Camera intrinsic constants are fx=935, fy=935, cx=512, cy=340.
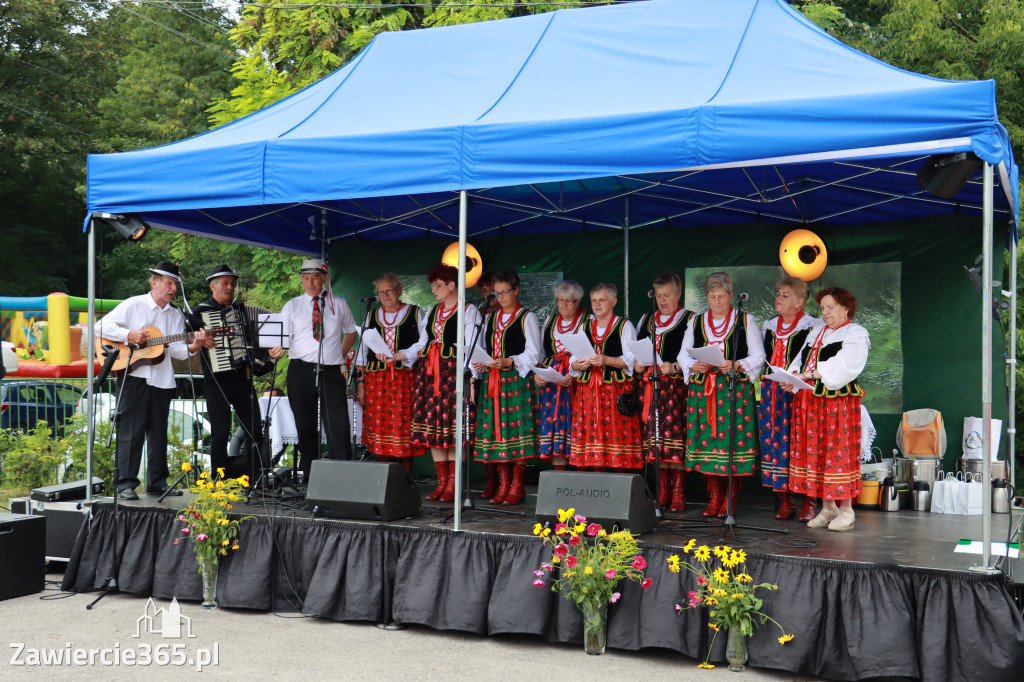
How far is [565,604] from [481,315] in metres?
2.18

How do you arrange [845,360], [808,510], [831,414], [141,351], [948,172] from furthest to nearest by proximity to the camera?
[141,351], [808,510], [831,414], [845,360], [948,172]

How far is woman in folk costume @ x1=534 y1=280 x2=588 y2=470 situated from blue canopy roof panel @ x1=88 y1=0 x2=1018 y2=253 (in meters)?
0.76

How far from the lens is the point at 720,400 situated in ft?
18.2

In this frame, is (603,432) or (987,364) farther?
(603,432)

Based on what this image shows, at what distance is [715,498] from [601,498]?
4.14 ft

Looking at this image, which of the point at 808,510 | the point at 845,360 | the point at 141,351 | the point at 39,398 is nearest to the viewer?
the point at 845,360

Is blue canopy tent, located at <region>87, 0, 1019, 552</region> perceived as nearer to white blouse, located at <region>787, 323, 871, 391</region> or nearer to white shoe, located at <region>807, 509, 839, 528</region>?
white blouse, located at <region>787, 323, 871, 391</region>

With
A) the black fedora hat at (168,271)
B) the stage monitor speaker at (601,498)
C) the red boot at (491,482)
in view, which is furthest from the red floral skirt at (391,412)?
the stage monitor speaker at (601,498)

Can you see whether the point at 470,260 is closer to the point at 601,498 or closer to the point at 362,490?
the point at 362,490

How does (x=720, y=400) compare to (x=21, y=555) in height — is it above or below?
above

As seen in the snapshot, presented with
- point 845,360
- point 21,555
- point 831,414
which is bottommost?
point 21,555

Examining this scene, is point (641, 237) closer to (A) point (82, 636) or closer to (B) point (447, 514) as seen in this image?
(B) point (447, 514)

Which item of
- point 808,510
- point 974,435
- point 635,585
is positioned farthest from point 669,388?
point 974,435

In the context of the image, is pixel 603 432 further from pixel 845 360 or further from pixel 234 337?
pixel 234 337
